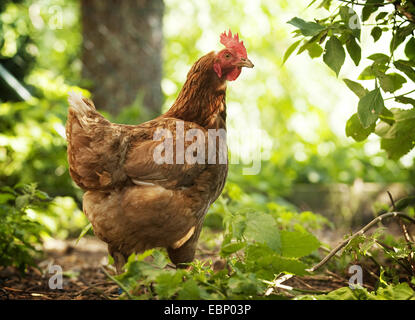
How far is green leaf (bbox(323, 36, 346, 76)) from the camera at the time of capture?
5.62ft

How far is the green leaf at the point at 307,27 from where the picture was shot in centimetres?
157

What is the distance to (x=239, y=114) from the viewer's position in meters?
8.05

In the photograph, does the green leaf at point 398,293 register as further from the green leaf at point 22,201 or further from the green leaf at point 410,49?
the green leaf at point 22,201

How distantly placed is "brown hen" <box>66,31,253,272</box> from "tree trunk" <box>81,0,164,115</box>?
2925mm

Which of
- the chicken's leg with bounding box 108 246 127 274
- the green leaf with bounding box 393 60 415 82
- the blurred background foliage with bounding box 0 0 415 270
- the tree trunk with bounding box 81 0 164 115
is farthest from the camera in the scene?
the tree trunk with bounding box 81 0 164 115

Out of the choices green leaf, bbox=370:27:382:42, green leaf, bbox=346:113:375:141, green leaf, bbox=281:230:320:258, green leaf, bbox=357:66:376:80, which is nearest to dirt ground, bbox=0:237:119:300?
green leaf, bbox=281:230:320:258

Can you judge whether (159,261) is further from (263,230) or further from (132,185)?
(132,185)

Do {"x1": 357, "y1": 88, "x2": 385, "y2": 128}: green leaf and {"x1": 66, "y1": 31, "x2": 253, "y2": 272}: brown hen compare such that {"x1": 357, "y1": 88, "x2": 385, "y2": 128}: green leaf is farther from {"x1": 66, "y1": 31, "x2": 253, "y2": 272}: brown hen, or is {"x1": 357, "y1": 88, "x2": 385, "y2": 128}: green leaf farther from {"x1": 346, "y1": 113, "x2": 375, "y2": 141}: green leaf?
{"x1": 66, "y1": 31, "x2": 253, "y2": 272}: brown hen

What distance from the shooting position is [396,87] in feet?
6.37

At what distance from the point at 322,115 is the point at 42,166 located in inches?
240

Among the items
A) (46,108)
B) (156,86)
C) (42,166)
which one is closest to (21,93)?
(46,108)

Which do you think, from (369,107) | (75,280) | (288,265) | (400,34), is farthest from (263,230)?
(75,280)

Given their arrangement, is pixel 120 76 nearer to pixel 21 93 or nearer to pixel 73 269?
pixel 21 93

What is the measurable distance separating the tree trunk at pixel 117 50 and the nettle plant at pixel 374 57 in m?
3.42
